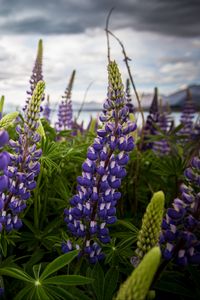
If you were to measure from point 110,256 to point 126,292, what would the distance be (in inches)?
33.1

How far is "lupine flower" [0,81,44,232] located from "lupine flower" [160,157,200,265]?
2.07 ft

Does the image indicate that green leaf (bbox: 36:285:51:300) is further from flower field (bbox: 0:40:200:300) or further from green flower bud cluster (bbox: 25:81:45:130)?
green flower bud cluster (bbox: 25:81:45:130)

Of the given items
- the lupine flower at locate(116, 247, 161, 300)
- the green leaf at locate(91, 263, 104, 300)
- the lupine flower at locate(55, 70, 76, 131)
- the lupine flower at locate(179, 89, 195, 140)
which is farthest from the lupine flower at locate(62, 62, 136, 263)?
the lupine flower at locate(179, 89, 195, 140)

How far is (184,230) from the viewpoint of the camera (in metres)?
1.49

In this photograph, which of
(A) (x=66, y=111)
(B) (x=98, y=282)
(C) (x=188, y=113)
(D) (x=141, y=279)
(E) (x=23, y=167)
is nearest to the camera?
(D) (x=141, y=279)

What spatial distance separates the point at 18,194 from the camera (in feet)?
5.69

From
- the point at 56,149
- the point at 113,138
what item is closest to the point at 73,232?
the point at 113,138

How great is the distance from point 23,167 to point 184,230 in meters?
0.75

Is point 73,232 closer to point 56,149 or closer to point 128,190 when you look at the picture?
point 56,149

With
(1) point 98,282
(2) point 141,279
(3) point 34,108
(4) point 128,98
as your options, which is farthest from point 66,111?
(2) point 141,279

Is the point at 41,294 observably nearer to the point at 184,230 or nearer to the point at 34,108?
the point at 184,230

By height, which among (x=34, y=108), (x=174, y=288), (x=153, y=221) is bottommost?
(x=174, y=288)

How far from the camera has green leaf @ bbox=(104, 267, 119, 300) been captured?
1591 mm

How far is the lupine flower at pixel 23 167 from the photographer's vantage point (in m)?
1.70
